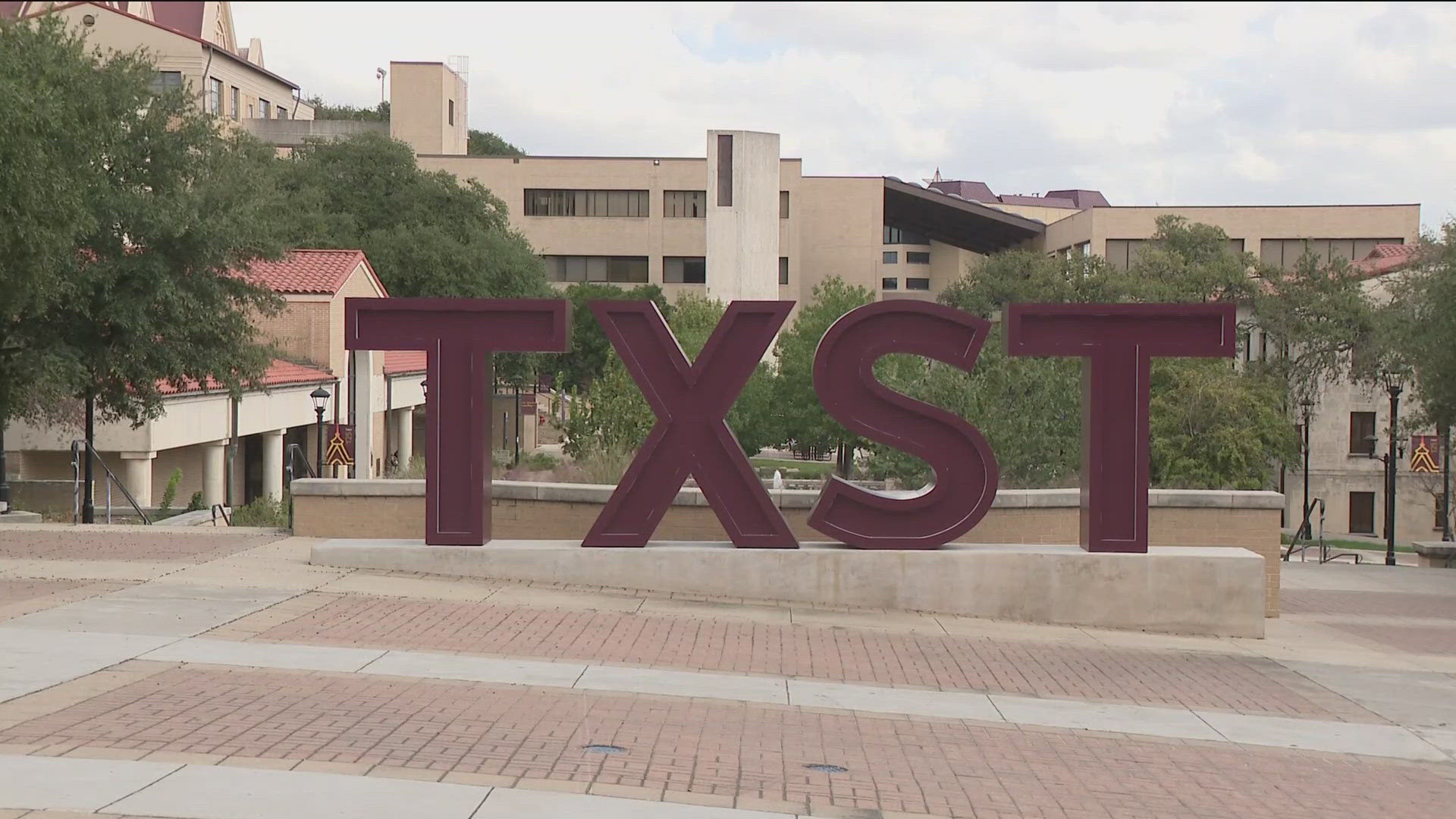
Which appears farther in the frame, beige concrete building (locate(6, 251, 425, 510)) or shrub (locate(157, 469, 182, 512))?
beige concrete building (locate(6, 251, 425, 510))

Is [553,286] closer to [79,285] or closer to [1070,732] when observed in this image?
[79,285]

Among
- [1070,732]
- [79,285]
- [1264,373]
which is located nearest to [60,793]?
[1070,732]

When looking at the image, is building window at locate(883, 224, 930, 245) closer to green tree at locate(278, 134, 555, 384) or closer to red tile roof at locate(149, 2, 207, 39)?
green tree at locate(278, 134, 555, 384)

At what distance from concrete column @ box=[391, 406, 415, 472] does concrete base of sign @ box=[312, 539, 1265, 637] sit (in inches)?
1348

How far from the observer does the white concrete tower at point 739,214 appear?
71812 mm

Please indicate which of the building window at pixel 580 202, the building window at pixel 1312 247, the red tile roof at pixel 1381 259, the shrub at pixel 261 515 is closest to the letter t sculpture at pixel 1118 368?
the shrub at pixel 261 515

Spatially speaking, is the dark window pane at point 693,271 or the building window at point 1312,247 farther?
the dark window pane at point 693,271

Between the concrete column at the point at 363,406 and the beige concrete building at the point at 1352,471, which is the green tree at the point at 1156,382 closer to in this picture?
the beige concrete building at the point at 1352,471

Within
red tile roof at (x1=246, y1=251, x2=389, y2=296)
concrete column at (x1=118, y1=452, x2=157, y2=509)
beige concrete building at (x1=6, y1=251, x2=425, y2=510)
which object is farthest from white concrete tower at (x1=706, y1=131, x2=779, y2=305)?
concrete column at (x1=118, y1=452, x2=157, y2=509)

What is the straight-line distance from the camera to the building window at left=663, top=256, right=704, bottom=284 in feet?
255

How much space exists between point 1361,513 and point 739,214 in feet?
110

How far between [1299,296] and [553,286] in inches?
1583

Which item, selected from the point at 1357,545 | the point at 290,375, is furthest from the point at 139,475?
the point at 1357,545

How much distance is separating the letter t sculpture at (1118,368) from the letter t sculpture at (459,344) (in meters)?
5.56
